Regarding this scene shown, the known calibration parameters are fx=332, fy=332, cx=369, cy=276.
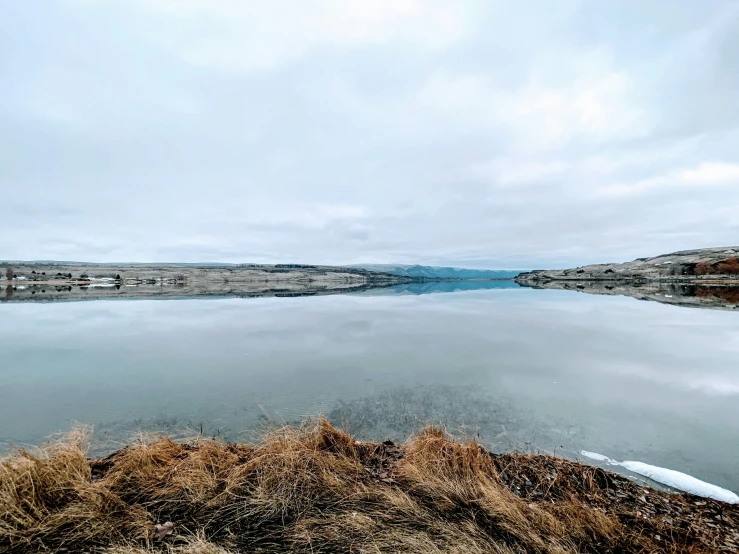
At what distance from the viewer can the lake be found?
228 inches

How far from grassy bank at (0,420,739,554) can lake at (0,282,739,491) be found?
131 centimetres

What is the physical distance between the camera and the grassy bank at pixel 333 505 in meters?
2.86

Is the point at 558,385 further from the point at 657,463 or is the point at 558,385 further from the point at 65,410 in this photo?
the point at 65,410

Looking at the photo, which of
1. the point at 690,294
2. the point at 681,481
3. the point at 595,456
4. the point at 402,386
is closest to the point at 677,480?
the point at 681,481

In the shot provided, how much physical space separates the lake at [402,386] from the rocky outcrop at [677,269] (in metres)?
73.8

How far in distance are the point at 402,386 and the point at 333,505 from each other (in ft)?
16.4

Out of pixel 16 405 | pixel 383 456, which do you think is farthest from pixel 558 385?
pixel 16 405

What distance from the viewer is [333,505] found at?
3.45m

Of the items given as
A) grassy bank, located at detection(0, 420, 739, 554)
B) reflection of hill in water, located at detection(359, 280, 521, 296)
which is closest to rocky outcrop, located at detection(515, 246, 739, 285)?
reflection of hill in water, located at detection(359, 280, 521, 296)

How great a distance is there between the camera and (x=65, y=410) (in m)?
6.74

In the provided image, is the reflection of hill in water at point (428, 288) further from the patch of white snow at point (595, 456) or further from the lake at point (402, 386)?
the patch of white snow at point (595, 456)

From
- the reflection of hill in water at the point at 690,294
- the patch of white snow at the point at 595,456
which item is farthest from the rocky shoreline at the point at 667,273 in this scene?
the patch of white snow at the point at 595,456

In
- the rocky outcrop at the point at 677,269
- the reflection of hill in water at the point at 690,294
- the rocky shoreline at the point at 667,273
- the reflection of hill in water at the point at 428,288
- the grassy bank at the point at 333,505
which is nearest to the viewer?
the grassy bank at the point at 333,505

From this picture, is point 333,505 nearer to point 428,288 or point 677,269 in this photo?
point 428,288
